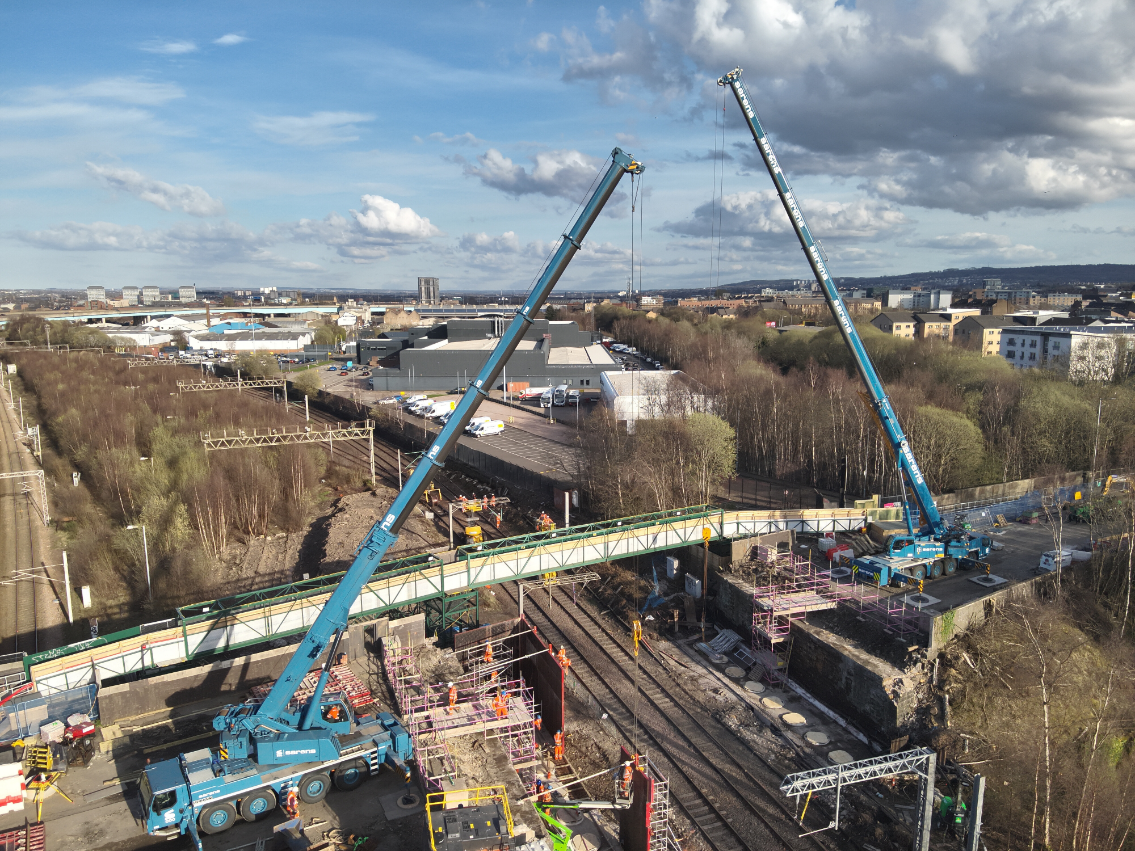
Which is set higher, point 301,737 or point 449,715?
point 301,737

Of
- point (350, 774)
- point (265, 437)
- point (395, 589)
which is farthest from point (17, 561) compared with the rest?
point (350, 774)

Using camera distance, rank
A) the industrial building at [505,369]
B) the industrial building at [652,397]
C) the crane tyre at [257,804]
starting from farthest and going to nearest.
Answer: the industrial building at [505,369], the industrial building at [652,397], the crane tyre at [257,804]

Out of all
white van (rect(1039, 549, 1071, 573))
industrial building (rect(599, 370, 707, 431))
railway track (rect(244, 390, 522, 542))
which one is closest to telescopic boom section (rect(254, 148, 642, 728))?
railway track (rect(244, 390, 522, 542))

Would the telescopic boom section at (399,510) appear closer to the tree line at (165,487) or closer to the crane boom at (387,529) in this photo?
the crane boom at (387,529)

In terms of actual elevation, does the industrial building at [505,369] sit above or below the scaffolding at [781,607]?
above

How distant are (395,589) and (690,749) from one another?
31.6 ft

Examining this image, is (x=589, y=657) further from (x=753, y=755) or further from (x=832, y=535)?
(x=832, y=535)

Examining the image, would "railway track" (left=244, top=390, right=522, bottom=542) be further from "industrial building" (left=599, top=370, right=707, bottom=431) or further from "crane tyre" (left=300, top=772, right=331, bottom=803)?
"crane tyre" (left=300, top=772, right=331, bottom=803)

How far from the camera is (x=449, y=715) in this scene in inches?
650

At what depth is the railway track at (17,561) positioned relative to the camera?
78.6 feet

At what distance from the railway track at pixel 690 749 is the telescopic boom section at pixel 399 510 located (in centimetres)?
909

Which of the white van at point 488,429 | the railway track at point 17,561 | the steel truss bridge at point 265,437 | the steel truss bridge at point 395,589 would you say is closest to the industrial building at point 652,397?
→ the white van at point 488,429

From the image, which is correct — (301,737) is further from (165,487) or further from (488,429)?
(488,429)

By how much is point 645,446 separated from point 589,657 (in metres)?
13.4
